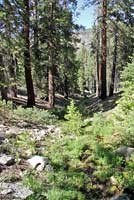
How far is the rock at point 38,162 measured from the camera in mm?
7779

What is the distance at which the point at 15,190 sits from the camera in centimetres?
669

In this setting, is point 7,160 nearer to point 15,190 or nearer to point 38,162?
point 38,162

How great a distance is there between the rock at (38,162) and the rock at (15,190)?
2.91 ft

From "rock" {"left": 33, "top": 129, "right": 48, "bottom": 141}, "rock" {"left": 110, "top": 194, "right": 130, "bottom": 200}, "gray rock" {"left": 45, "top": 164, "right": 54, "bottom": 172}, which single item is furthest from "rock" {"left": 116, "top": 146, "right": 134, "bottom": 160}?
"rock" {"left": 33, "top": 129, "right": 48, "bottom": 141}

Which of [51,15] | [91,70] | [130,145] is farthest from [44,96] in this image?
[91,70]

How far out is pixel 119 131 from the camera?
945 centimetres

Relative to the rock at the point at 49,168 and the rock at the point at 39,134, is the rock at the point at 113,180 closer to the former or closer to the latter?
the rock at the point at 49,168

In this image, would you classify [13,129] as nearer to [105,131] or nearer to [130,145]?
[105,131]

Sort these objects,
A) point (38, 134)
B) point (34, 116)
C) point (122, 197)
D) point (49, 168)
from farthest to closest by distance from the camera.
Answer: point (34, 116) < point (38, 134) < point (49, 168) < point (122, 197)

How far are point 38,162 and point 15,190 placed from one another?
136cm

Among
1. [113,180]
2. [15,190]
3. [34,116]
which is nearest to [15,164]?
[15,190]

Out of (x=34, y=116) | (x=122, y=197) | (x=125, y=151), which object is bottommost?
(x=122, y=197)

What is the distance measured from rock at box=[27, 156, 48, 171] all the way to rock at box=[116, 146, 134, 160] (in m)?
1.66

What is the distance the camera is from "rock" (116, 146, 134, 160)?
26.1 ft
